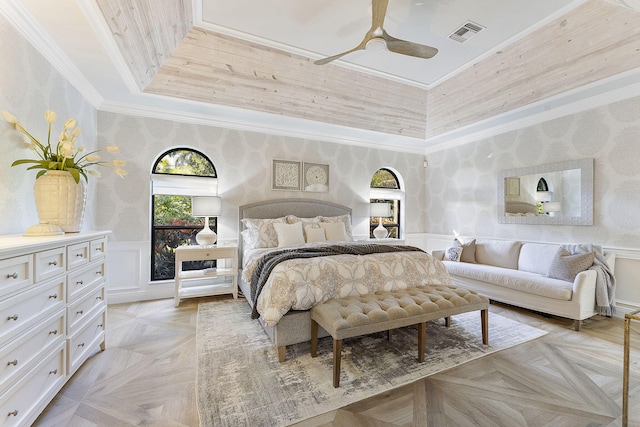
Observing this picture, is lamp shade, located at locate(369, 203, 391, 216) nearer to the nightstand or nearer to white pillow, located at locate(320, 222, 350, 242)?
white pillow, located at locate(320, 222, 350, 242)

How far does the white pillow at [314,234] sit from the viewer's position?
4.11m

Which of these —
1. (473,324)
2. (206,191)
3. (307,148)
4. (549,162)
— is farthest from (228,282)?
(549,162)

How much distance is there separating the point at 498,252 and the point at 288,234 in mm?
3113

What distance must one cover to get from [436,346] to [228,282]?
2999 millimetres

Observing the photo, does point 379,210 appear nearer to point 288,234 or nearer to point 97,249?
point 288,234

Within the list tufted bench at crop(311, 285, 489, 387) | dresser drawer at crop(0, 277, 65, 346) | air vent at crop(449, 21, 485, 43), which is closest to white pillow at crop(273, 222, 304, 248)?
tufted bench at crop(311, 285, 489, 387)

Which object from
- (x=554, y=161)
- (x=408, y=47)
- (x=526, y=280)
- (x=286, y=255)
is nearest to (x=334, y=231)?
(x=286, y=255)

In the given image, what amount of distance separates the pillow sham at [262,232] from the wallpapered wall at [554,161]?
349cm

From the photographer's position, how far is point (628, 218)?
3.21 metres

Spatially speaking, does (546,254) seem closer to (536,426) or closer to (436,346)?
(436,346)

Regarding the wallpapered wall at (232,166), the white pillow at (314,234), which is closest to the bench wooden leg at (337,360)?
the white pillow at (314,234)

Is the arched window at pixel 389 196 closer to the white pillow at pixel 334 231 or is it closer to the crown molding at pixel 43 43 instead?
the white pillow at pixel 334 231

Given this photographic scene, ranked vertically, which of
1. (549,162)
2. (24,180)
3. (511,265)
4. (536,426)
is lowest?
(536,426)

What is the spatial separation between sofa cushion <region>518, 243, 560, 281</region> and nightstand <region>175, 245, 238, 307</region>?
3.97m
